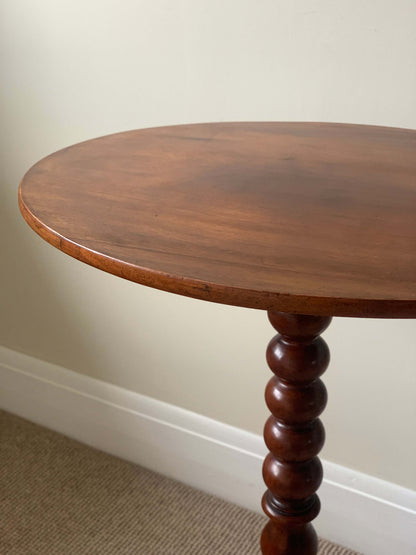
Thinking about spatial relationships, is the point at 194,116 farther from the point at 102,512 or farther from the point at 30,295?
the point at 102,512

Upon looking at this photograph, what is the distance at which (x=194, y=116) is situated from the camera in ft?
4.00

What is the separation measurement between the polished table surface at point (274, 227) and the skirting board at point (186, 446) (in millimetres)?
438

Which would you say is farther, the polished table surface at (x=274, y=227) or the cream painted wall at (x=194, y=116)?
the cream painted wall at (x=194, y=116)

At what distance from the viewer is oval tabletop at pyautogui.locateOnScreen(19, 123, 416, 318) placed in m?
0.52

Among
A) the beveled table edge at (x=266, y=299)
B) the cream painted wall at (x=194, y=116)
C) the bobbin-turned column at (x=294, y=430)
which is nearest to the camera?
the beveled table edge at (x=266, y=299)

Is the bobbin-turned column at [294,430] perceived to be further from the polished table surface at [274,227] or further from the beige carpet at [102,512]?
the beige carpet at [102,512]

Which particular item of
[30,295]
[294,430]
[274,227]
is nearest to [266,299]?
[274,227]

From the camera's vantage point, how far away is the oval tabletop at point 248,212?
1.70ft

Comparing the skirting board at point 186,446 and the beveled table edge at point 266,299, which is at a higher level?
the beveled table edge at point 266,299

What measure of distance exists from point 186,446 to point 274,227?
0.96m

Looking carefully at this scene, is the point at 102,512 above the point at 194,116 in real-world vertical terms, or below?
below

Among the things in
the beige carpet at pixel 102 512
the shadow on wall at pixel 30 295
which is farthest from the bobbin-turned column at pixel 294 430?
the shadow on wall at pixel 30 295

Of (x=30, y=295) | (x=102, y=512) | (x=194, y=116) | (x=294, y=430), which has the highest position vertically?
(x=194, y=116)

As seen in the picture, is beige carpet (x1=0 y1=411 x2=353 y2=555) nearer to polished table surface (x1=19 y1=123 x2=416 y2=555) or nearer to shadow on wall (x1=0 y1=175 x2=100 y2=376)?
shadow on wall (x1=0 y1=175 x2=100 y2=376)
